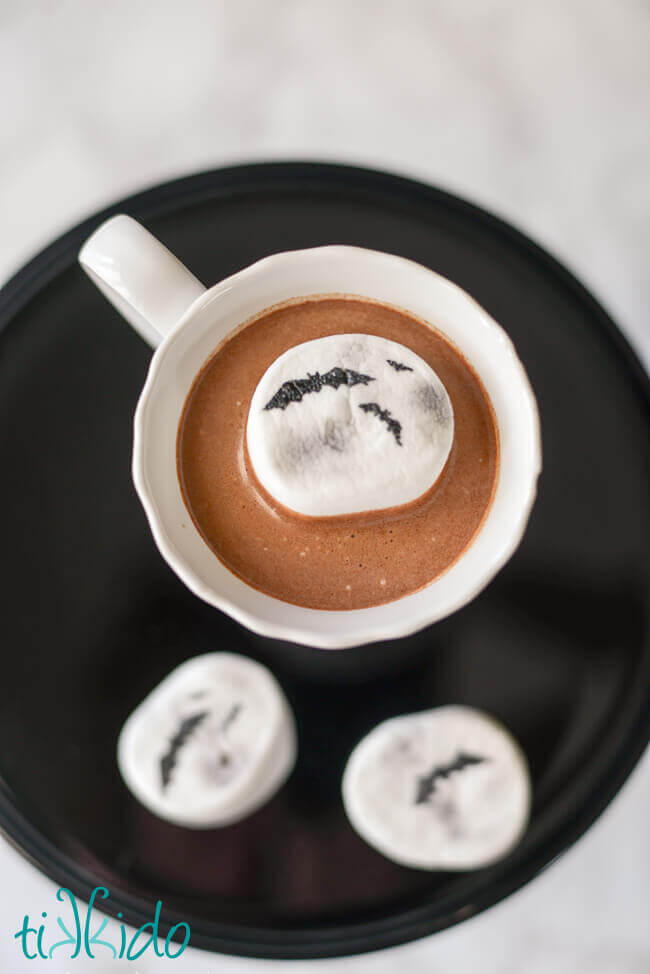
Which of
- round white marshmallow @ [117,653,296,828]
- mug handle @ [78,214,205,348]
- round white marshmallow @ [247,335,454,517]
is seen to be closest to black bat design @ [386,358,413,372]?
round white marshmallow @ [247,335,454,517]

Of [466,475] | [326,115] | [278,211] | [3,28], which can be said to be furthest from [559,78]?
[3,28]

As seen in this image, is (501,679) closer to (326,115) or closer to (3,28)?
(326,115)

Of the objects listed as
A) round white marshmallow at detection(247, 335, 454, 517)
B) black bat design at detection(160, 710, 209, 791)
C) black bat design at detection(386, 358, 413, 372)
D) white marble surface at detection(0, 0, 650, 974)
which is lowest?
black bat design at detection(160, 710, 209, 791)

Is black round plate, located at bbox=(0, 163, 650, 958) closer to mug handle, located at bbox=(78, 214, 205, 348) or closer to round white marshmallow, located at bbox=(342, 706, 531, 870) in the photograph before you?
round white marshmallow, located at bbox=(342, 706, 531, 870)

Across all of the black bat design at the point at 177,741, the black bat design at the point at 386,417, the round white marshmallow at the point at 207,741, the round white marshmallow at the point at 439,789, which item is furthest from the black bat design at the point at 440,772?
the black bat design at the point at 386,417

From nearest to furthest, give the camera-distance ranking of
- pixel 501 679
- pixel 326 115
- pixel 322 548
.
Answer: pixel 322 548
pixel 501 679
pixel 326 115

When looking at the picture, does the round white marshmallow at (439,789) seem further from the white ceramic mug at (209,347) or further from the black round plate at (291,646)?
the white ceramic mug at (209,347)
